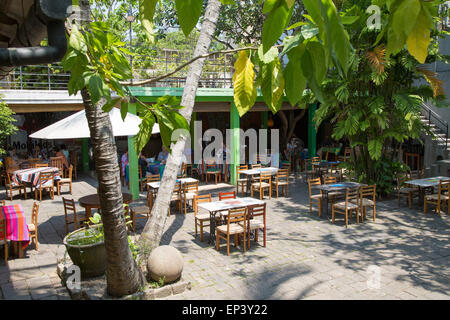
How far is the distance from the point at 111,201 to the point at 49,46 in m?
3.86

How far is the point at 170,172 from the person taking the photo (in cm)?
805

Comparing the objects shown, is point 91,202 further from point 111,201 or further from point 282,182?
point 282,182

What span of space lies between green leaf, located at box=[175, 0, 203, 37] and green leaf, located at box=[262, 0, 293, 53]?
0.71ft

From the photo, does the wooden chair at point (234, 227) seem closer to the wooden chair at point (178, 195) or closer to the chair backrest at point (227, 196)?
the chair backrest at point (227, 196)

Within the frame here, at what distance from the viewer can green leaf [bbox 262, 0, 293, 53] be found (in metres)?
1.16

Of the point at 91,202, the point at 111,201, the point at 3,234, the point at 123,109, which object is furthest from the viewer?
the point at 91,202

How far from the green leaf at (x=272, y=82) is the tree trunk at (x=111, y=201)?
3.62 metres

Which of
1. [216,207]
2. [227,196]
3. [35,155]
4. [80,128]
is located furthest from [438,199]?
[35,155]

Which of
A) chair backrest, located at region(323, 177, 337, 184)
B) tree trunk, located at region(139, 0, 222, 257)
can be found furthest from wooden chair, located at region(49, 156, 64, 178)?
chair backrest, located at region(323, 177, 337, 184)

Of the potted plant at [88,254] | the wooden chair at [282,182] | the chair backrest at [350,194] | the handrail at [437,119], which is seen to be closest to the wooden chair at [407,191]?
the chair backrest at [350,194]

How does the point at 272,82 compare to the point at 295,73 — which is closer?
the point at 295,73

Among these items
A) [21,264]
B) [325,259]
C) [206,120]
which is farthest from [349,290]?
[206,120]

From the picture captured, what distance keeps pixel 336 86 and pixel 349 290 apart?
7830 mm

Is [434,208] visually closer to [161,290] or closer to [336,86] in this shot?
[336,86]
